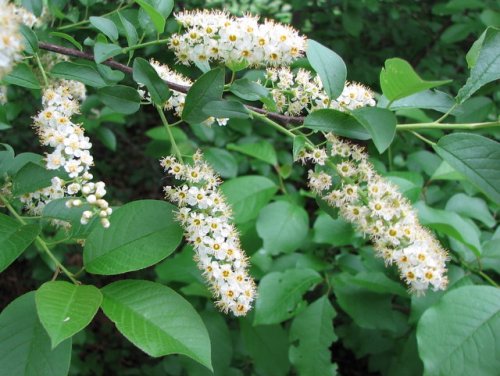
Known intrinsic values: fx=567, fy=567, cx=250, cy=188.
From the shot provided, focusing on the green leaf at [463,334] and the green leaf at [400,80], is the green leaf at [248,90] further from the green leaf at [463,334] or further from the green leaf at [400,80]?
the green leaf at [463,334]

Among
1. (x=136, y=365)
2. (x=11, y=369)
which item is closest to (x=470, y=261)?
Result: (x=11, y=369)

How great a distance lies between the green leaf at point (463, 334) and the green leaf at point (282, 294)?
46 centimetres

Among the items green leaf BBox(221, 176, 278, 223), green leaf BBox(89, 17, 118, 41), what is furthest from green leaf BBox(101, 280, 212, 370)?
green leaf BBox(221, 176, 278, 223)

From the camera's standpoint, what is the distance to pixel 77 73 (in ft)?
4.04

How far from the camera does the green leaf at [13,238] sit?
1.05 meters

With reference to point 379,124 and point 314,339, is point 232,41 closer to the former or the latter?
point 379,124

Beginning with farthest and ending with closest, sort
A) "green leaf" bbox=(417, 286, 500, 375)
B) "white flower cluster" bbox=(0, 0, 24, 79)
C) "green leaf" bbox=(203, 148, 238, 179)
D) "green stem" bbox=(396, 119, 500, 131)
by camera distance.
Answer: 1. "green leaf" bbox=(203, 148, 238, 179)
2. "green leaf" bbox=(417, 286, 500, 375)
3. "green stem" bbox=(396, 119, 500, 131)
4. "white flower cluster" bbox=(0, 0, 24, 79)

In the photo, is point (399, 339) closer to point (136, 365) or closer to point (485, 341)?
point (485, 341)

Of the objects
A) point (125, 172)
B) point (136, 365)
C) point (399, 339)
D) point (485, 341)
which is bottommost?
point (136, 365)

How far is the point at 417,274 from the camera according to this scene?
4.21 feet

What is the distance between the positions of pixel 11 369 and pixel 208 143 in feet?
6.11

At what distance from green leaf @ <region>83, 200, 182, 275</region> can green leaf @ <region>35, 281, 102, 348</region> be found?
78mm

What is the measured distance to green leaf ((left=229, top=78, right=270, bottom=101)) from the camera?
1.20 meters

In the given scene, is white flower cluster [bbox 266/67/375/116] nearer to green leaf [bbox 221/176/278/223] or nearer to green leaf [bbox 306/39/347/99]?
green leaf [bbox 306/39/347/99]
